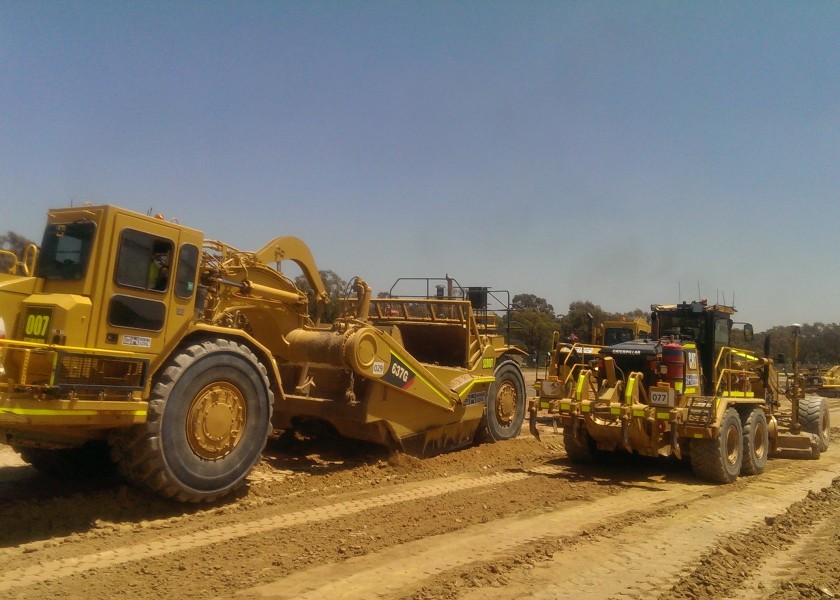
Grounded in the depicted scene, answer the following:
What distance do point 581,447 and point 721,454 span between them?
74.8 inches

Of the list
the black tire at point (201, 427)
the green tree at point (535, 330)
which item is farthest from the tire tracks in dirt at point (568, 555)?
the green tree at point (535, 330)

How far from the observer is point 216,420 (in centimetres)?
678

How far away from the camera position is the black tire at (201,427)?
6250 millimetres

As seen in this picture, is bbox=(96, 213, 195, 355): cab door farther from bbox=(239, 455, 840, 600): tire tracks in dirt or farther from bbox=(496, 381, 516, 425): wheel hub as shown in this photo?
bbox=(496, 381, 516, 425): wheel hub

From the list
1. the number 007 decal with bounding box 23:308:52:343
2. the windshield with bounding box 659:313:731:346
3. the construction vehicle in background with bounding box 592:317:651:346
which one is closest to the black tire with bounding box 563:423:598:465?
the windshield with bounding box 659:313:731:346

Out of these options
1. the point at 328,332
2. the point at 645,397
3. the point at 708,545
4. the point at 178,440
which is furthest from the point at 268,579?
the point at 645,397

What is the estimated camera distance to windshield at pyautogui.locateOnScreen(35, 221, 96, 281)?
6230 millimetres

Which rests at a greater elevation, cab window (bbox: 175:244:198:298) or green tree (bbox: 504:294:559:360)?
green tree (bbox: 504:294:559:360)

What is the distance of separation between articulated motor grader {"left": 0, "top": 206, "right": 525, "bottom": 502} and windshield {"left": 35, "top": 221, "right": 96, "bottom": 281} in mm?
15

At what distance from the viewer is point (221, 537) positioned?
596cm

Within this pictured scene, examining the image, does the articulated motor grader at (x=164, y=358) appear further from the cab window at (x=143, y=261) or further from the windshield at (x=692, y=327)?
the windshield at (x=692, y=327)

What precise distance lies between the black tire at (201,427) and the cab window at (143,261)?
73 centimetres

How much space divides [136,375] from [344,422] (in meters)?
3.51

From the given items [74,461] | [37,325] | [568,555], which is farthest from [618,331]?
[37,325]
